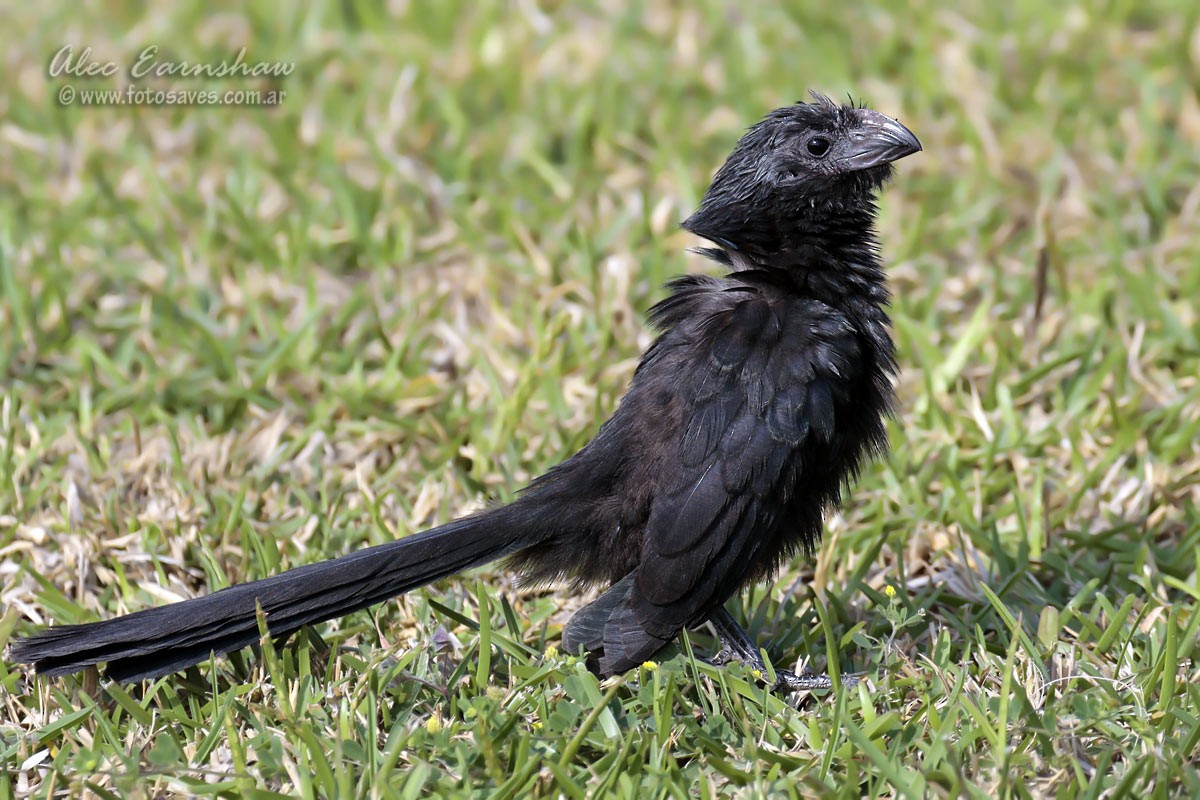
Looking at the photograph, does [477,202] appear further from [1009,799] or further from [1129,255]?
[1009,799]

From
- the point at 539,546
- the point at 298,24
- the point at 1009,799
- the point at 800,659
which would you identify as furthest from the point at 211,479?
the point at 298,24

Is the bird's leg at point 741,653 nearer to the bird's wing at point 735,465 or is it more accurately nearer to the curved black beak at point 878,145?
the bird's wing at point 735,465

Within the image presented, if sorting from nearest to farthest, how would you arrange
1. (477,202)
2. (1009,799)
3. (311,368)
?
1. (1009,799)
2. (311,368)
3. (477,202)

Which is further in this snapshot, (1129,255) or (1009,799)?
(1129,255)
